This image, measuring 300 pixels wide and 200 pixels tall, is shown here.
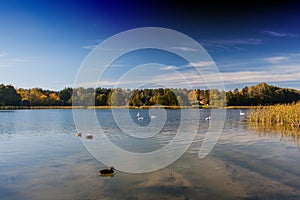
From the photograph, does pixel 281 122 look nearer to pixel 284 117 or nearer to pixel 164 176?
pixel 284 117

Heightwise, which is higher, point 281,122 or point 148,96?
point 148,96

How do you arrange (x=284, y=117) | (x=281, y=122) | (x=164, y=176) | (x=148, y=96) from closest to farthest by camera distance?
1. (x=164, y=176)
2. (x=284, y=117)
3. (x=281, y=122)
4. (x=148, y=96)

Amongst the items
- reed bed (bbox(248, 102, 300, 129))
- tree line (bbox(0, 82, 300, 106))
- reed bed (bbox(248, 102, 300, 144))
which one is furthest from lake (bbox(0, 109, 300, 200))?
tree line (bbox(0, 82, 300, 106))

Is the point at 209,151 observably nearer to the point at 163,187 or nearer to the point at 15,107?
the point at 163,187

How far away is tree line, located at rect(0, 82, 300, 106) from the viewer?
53.6m

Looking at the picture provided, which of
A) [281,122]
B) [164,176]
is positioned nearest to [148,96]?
[281,122]

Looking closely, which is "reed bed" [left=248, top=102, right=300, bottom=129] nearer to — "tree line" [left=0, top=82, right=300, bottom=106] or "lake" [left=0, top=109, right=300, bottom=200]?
"lake" [left=0, top=109, right=300, bottom=200]

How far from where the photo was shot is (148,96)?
51875mm

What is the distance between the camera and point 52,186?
6488mm

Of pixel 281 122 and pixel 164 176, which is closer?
pixel 164 176

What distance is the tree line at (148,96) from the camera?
53.6 meters

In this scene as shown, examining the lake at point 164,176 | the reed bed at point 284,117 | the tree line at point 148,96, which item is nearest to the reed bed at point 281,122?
the reed bed at point 284,117

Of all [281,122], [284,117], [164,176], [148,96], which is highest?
[148,96]

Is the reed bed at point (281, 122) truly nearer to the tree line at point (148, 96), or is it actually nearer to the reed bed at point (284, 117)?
the reed bed at point (284, 117)
